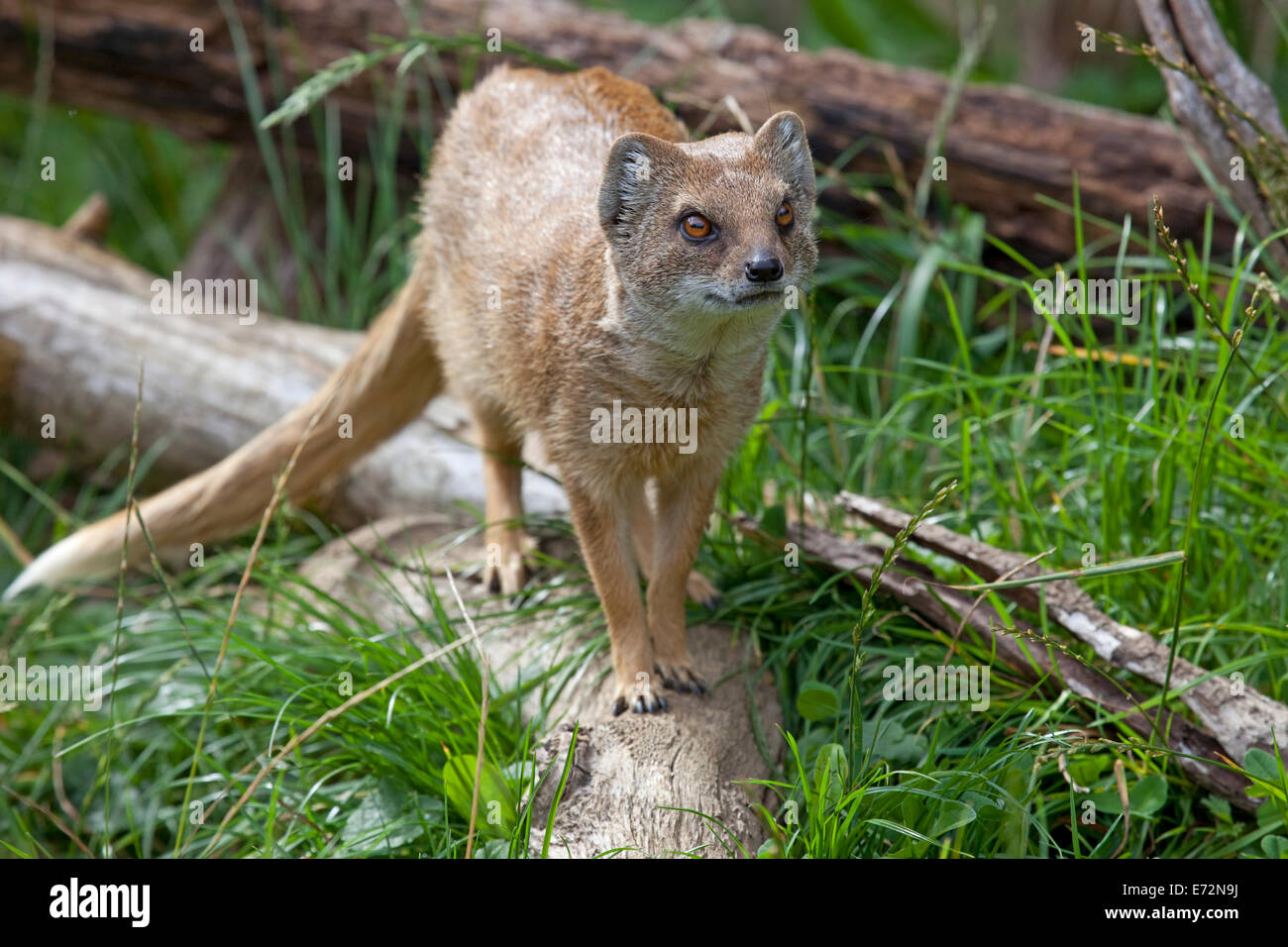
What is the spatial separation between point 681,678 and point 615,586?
0.34 meters

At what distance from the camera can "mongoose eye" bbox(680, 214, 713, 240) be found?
9.05 ft

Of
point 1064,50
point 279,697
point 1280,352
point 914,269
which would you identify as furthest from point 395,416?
point 1064,50

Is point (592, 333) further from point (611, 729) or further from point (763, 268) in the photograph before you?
point (611, 729)

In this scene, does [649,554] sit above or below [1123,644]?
below

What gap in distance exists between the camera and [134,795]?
382 cm

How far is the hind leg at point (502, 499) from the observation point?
3.87 metres

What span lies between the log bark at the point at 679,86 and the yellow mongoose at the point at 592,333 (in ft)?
4.07

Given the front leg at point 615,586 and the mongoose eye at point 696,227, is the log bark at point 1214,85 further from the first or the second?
the front leg at point 615,586

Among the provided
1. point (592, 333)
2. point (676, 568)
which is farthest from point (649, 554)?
point (592, 333)

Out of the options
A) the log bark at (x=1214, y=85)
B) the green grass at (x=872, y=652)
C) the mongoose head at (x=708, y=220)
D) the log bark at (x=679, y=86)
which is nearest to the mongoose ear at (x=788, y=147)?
the mongoose head at (x=708, y=220)

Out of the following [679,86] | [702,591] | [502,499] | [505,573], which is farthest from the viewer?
[679,86]

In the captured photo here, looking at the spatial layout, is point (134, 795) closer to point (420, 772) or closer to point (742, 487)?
point (420, 772)

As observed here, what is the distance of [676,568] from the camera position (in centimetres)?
331
